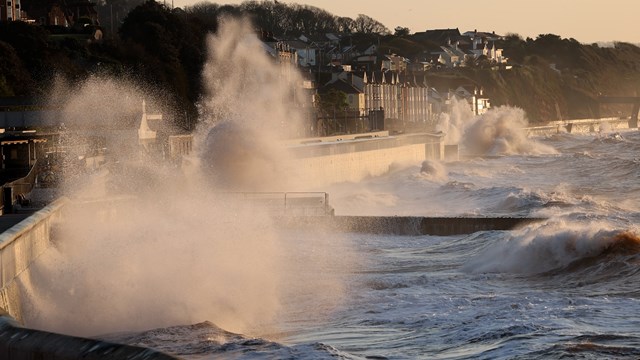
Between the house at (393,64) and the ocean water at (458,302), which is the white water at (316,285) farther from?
the house at (393,64)

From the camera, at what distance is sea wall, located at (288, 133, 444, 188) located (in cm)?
3941

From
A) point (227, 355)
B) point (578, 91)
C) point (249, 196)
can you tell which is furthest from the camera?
point (578, 91)

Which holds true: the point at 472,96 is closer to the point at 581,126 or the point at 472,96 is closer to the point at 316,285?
the point at 581,126

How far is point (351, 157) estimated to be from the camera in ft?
149

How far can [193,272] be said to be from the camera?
1590 cm

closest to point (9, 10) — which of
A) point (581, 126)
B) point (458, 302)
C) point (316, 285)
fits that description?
point (316, 285)

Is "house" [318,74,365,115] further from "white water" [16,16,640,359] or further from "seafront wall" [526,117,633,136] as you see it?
"white water" [16,16,640,359]

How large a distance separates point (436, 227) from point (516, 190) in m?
14.3

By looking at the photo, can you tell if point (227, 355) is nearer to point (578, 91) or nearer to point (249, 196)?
point (249, 196)

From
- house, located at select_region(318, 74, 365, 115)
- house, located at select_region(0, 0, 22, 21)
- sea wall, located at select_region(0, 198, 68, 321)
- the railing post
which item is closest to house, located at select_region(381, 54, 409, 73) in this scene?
house, located at select_region(318, 74, 365, 115)

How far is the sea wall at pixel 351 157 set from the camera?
39406 millimetres

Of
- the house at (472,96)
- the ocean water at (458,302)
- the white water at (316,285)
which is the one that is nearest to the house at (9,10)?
the white water at (316,285)

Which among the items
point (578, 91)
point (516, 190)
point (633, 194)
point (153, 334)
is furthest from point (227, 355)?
point (578, 91)

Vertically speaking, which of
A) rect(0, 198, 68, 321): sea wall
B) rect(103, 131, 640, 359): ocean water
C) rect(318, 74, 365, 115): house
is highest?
rect(318, 74, 365, 115): house
